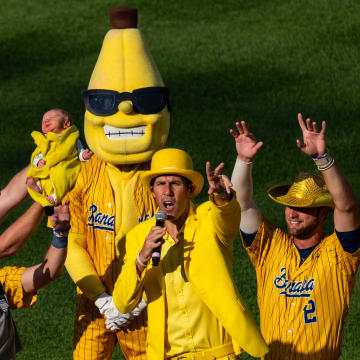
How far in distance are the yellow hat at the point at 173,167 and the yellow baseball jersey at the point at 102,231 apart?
3.00 feet

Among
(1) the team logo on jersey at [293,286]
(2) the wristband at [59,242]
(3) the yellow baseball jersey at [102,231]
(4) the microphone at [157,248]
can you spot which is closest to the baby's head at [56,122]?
(3) the yellow baseball jersey at [102,231]

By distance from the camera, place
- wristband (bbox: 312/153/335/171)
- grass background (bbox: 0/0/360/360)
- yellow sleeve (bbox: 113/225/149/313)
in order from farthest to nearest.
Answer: grass background (bbox: 0/0/360/360) < wristband (bbox: 312/153/335/171) < yellow sleeve (bbox: 113/225/149/313)

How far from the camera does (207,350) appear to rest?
25.9 feet

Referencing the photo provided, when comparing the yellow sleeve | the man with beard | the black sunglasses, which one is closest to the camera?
the yellow sleeve

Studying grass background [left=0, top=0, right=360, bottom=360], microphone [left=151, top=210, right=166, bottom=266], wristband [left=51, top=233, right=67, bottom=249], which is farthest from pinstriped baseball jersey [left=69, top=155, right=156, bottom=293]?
grass background [left=0, top=0, right=360, bottom=360]

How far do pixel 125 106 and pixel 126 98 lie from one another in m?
0.08

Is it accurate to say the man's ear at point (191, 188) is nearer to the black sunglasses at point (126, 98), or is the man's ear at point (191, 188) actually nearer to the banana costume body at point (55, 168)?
the banana costume body at point (55, 168)

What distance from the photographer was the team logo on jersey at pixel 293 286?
833 centimetres

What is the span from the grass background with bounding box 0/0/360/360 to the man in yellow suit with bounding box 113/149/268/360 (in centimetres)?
532

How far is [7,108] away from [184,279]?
34.6 feet

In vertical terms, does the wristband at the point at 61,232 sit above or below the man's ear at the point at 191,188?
below

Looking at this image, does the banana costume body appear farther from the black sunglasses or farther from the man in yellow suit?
the black sunglasses

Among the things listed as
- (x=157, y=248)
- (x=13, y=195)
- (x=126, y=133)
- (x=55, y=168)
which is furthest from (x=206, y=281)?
(x=126, y=133)

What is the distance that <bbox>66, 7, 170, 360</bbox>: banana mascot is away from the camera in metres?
8.98
